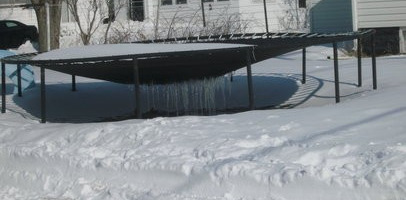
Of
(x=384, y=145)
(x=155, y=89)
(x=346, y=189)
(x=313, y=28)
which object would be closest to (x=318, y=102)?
(x=155, y=89)

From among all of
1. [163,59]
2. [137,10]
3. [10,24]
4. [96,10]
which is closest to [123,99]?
[163,59]

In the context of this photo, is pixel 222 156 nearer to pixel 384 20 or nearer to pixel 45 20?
pixel 45 20

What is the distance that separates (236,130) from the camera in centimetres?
746

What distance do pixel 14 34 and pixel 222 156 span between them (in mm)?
25335

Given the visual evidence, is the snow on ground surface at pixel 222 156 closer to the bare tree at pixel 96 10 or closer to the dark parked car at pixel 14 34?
the bare tree at pixel 96 10

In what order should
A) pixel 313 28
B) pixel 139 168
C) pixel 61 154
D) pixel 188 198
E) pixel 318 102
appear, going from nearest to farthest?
pixel 188 198
pixel 139 168
pixel 61 154
pixel 318 102
pixel 313 28

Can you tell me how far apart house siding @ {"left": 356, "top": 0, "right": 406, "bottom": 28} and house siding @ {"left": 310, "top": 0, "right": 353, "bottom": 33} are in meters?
1.36

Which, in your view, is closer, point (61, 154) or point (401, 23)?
point (61, 154)

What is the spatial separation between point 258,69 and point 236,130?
764 cm

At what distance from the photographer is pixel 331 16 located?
23.3 meters

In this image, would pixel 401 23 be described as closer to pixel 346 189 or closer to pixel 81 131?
pixel 81 131

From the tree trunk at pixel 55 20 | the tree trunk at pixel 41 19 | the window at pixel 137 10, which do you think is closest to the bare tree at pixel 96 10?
the window at pixel 137 10

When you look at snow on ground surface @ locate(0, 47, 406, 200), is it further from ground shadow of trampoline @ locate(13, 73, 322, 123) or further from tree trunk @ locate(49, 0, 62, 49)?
tree trunk @ locate(49, 0, 62, 49)

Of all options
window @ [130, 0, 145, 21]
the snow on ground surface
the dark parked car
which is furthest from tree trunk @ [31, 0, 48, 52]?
window @ [130, 0, 145, 21]
